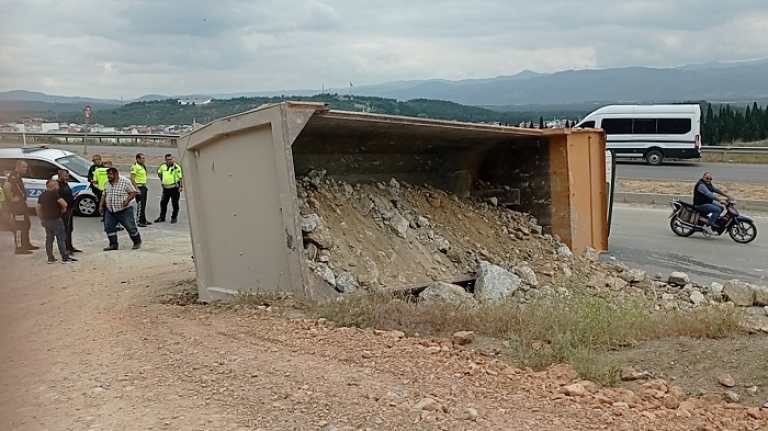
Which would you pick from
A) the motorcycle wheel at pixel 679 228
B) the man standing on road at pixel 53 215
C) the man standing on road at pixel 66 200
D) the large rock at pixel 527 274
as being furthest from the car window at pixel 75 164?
the motorcycle wheel at pixel 679 228

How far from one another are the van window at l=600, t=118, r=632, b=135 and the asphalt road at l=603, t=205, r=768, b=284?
14648 mm

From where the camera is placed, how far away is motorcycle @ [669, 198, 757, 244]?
1397 cm

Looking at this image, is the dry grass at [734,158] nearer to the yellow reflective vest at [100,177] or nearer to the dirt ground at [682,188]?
the dirt ground at [682,188]

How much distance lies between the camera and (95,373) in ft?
16.9

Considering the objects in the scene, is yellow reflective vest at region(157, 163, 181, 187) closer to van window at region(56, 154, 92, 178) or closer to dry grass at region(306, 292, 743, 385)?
van window at region(56, 154, 92, 178)

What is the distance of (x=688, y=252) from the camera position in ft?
43.5

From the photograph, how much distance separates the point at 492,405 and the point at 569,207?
7.36 metres

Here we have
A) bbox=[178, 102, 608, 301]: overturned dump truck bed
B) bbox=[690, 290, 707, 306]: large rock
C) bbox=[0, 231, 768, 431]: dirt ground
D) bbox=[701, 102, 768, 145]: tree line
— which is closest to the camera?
bbox=[0, 231, 768, 431]: dirt ground

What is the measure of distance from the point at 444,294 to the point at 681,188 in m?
15.1

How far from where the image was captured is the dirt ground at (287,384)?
4.02 meters

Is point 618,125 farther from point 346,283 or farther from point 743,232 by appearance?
point 346,283

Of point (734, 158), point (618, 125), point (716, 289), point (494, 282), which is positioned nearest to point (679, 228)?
point (716, 289)

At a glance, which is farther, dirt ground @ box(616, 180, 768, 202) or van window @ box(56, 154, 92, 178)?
dirt ground @ box(616, 180, 768, 202)

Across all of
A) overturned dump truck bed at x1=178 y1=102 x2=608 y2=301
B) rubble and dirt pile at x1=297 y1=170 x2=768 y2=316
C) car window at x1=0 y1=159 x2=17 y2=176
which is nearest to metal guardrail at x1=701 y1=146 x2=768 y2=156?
overturned dump truck bed at x1=178 y1=102 x2=608 y2=301
